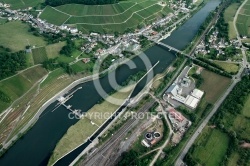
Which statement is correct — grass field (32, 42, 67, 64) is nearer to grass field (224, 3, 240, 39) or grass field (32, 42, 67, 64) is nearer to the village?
the village

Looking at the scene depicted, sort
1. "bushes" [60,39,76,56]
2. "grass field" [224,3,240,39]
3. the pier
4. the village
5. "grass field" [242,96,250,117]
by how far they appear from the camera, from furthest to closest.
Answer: "grass field" [224,3,240,39]
the village
"bushes" [60,39,76,56]
the pier
"grass field" [242,96,250,117]

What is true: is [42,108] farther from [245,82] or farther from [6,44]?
[245,82]

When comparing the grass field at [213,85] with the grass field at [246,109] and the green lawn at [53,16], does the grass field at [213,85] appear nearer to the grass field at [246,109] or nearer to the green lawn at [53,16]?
the grass field at [246,109]

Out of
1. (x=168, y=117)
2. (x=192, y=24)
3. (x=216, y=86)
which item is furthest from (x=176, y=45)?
(x=168, y=117)

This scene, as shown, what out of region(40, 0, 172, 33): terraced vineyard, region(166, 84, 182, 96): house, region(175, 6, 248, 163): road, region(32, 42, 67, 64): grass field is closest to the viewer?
region(175, 6, 248, 163): road

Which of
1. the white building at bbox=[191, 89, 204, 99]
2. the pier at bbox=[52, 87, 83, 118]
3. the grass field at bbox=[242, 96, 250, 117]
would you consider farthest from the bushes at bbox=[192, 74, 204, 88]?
the pier at bbox=[52, 87, 83, 118]

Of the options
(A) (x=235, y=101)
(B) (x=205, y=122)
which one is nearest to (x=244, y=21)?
(A) (x=235, y=101)

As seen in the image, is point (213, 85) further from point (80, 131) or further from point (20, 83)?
point (20, 83)
